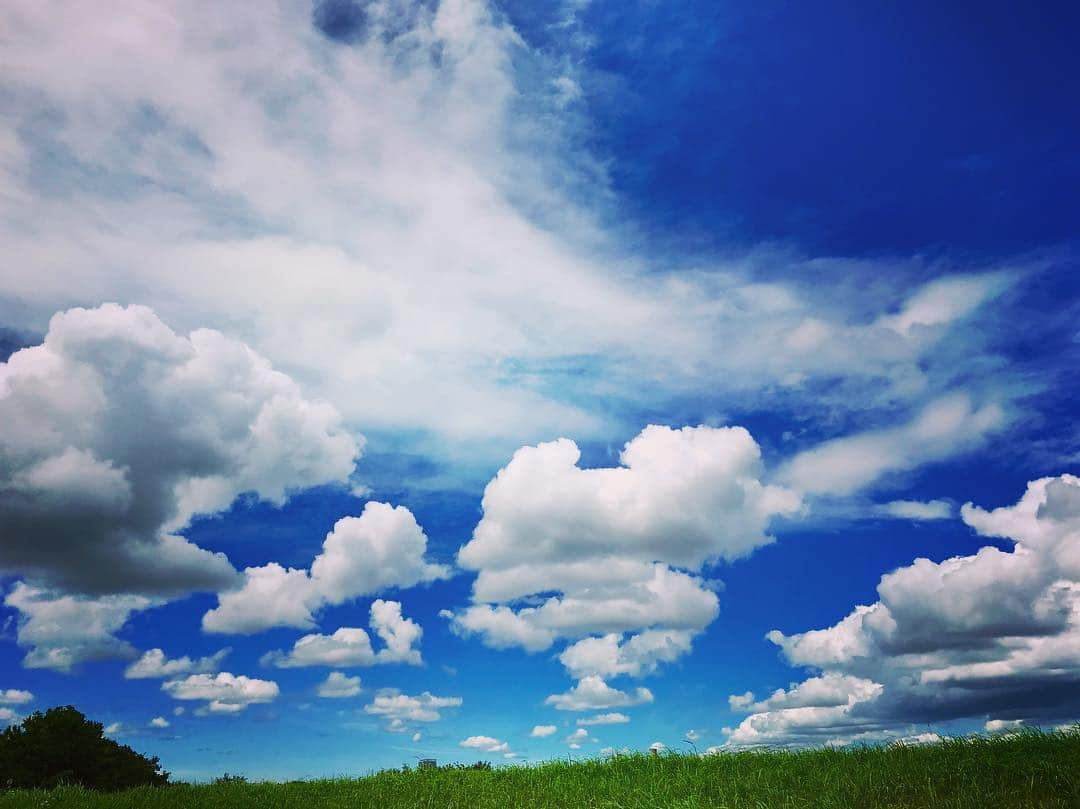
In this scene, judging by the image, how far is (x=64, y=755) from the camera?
34906 mm

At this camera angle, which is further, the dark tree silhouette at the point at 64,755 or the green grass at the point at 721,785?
the dark tree silhouette at the point at 64,755

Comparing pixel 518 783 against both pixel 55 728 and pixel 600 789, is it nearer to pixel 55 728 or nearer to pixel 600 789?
pixel 600 789

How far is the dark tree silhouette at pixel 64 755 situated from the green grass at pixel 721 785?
9.73 m

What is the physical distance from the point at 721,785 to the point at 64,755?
29.5m

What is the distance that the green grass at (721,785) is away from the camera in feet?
57.9

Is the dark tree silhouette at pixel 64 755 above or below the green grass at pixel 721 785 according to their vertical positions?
above

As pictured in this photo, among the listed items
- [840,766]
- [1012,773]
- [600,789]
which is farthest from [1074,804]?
[600,789]

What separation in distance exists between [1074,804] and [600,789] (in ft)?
35.2

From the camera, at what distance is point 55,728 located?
35.3 m

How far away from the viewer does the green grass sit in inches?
695

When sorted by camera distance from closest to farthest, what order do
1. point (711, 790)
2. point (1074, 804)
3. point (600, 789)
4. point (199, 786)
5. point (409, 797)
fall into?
1. point (1074, 804)
2. point (711, 790)
3. point (600, 789)
4. point (409, 797)
5. point (199, 786)

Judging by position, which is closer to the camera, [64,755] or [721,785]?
[721,785]

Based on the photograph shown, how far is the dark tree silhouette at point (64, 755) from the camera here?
33.4 m

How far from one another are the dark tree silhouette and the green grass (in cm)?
973
